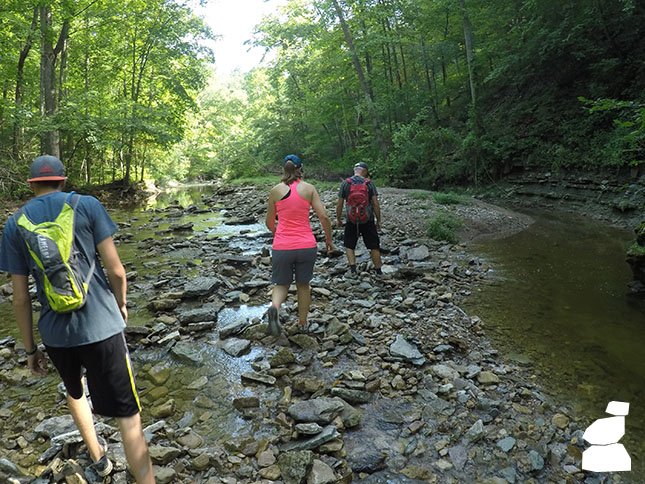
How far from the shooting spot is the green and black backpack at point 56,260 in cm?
214

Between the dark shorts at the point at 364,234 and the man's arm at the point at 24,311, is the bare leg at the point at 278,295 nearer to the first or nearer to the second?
the man's arm at the point at 24,311

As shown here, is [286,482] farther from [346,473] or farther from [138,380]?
[138,380]

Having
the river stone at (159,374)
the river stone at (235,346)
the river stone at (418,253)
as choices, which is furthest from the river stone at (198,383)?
the river stone at (418,253)

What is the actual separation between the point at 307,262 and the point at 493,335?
9.13ft

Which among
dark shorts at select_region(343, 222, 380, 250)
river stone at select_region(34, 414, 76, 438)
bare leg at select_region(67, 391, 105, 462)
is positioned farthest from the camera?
dark shorts at select_region(343, 222, 380, 250)

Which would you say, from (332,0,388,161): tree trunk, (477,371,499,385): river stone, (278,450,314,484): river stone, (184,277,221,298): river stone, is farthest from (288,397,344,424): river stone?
(332,0,388,161): tree trunk

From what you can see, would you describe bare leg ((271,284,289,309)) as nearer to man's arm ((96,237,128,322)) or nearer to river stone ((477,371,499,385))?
man's arm ((96,237,128,322))

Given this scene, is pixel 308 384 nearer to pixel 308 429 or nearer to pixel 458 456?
pixel 308 429

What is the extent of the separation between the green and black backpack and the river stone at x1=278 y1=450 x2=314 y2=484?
6.13ft

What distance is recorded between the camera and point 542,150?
16500 millimetres

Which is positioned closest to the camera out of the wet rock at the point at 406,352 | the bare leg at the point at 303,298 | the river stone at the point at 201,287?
the wet rock at the point at 406,352

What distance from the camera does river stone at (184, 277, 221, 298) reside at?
6496 mm

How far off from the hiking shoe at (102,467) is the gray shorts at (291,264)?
2.49m

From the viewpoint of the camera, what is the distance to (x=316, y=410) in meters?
3.32
